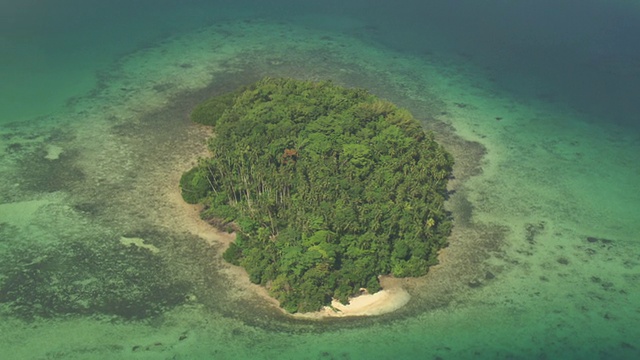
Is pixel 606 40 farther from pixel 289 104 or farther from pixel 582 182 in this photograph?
pixel 289 104

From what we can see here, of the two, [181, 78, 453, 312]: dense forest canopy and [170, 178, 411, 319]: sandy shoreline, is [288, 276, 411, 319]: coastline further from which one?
[181, 78, 453, 312]: dense forest canopy

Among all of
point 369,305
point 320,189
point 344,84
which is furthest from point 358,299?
point 344,84

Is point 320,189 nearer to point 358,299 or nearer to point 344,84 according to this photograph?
point 358,299

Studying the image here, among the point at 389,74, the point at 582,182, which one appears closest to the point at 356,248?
the point at 582,182

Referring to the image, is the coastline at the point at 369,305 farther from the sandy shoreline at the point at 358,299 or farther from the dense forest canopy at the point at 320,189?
the dense forest canopy at the point at 320,189

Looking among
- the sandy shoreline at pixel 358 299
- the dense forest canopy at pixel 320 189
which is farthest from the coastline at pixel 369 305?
the dense forest canopy at pixel 320 189

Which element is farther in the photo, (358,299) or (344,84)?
(344,84)
